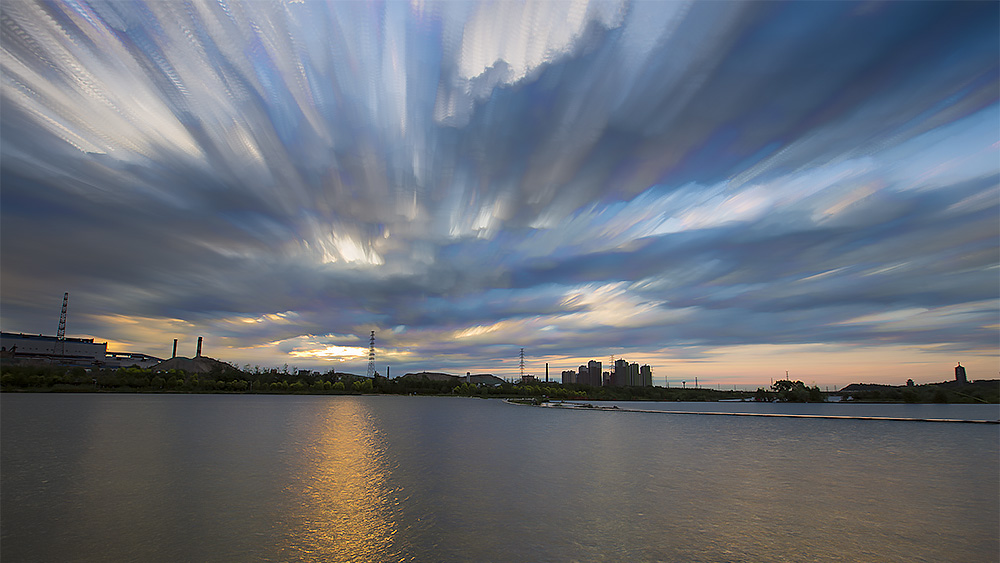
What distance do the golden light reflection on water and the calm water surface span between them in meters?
0.16

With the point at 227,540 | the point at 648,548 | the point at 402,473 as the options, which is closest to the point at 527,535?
the point at 648,548

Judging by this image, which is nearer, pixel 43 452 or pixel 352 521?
pixel 352 521

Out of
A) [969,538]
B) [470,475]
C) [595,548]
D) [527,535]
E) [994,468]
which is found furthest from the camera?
[994,468]

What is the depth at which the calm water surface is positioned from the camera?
76.6 feet

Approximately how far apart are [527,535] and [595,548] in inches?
153

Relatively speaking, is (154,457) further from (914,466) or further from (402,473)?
(914,466)

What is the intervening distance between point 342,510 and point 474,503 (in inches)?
346

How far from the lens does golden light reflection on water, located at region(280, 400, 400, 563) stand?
22.4m

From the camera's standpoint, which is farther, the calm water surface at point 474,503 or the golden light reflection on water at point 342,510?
the calm water surface at point 474,503

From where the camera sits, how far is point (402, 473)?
43.1 metres

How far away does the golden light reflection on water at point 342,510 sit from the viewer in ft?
73.5

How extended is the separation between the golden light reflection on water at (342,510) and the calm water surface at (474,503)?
16cm

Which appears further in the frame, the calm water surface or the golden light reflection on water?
the calm water surface

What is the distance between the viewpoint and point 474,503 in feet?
105
